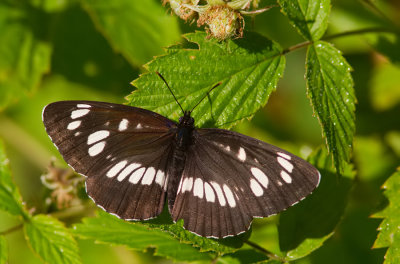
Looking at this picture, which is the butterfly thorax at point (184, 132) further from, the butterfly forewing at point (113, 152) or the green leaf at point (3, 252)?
the green leaf at point (3, 252)

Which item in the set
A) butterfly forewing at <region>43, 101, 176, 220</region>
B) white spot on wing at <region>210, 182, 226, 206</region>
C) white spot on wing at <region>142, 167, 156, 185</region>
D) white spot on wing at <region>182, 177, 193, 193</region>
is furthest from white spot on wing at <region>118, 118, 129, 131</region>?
white spot on wing at <region>210, 182, 226, 206</region>

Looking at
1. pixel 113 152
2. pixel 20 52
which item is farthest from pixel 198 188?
pixel 20 52

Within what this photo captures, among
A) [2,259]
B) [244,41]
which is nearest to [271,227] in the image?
[244,41]

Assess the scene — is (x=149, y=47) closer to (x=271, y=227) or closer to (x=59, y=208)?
(x=59, y=208)

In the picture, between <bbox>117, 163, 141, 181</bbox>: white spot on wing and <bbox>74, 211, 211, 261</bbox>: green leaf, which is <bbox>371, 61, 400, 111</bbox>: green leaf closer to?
<bbox>74, 211, 211, 261</bbox>: green leaf

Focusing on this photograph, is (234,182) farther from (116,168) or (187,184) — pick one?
(116,168)

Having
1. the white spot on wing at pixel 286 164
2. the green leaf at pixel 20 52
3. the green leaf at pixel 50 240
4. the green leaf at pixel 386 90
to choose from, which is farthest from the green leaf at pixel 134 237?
the green leaf at pixel 386 90
